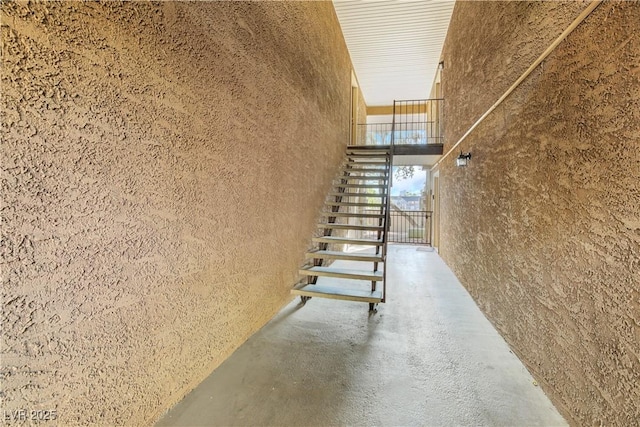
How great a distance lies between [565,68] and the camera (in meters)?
1.52

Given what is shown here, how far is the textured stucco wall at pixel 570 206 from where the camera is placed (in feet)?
3.67

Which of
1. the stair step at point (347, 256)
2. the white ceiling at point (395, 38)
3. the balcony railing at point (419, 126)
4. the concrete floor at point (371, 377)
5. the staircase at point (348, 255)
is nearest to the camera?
the concrete floor at point (371, 377)

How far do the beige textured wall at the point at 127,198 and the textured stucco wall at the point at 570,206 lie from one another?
2038 mm

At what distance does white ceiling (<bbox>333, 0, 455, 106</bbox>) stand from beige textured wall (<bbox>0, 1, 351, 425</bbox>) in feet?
12.3

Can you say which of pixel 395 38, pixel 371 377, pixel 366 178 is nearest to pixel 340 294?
pixel 371 377

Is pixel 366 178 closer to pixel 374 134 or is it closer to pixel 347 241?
pixel 347 241

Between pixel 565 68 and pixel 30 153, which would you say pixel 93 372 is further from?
pixel 565 68

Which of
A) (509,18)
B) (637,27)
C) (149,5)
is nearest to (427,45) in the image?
(509,18)

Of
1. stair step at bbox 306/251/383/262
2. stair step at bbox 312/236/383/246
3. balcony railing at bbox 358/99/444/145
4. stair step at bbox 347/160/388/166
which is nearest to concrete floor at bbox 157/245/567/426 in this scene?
stair step at bbox 306/251/383/262

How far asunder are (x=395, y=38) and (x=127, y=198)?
643 cm

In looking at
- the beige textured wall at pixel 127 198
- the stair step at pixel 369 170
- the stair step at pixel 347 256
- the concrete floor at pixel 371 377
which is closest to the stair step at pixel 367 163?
the stair step at pixel 369 170

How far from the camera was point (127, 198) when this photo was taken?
117cm

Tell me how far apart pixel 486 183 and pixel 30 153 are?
10.8 feet

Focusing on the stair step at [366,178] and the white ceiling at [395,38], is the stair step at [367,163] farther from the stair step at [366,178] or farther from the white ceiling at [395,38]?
the white ceiling at [395,38]
